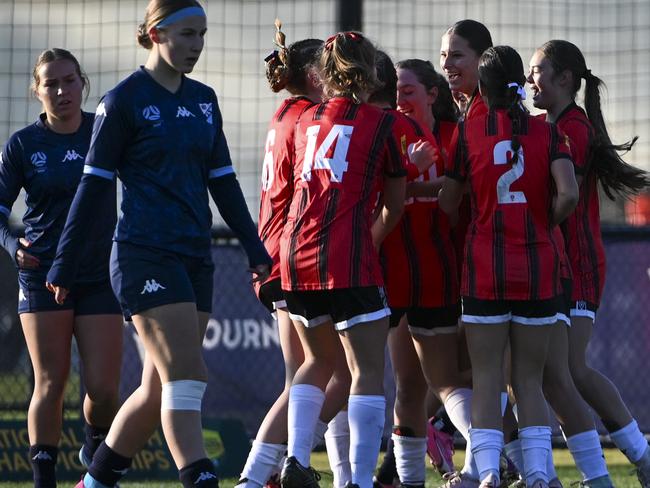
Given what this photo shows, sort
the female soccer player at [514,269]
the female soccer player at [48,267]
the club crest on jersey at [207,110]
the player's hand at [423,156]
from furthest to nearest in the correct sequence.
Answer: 1. the female soccer player at [48,267]
2. the player's hand at [423,156]
3. the female soccer player at [514,269]
4. the club crest on jersey at [207,110]

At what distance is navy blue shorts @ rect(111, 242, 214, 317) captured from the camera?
15.7 ft

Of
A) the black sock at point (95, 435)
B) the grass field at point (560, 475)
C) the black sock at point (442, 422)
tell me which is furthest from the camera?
the grass field at point (560, 475)

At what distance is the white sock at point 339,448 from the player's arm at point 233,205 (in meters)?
1.24

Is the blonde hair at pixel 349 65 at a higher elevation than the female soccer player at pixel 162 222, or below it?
higher

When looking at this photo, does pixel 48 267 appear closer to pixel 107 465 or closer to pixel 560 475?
pixel 107 465

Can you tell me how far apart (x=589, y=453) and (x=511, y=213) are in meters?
1.07

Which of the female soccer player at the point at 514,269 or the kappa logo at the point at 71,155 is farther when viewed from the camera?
the kappa logo at the point at 71,155

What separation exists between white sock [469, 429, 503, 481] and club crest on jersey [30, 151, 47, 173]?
2.17 meters

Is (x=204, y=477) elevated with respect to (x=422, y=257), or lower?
lower

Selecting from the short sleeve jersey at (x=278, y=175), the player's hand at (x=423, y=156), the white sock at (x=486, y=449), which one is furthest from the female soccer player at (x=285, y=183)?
the white sock at (x=486, y=449)

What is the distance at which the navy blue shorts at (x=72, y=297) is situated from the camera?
19.6 ft

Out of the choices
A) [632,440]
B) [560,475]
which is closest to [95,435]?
[632,440]

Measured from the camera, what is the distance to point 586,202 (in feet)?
19.4

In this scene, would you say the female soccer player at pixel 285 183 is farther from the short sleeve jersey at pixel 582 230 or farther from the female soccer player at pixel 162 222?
the short sleeve jersey at pixel 582 230
